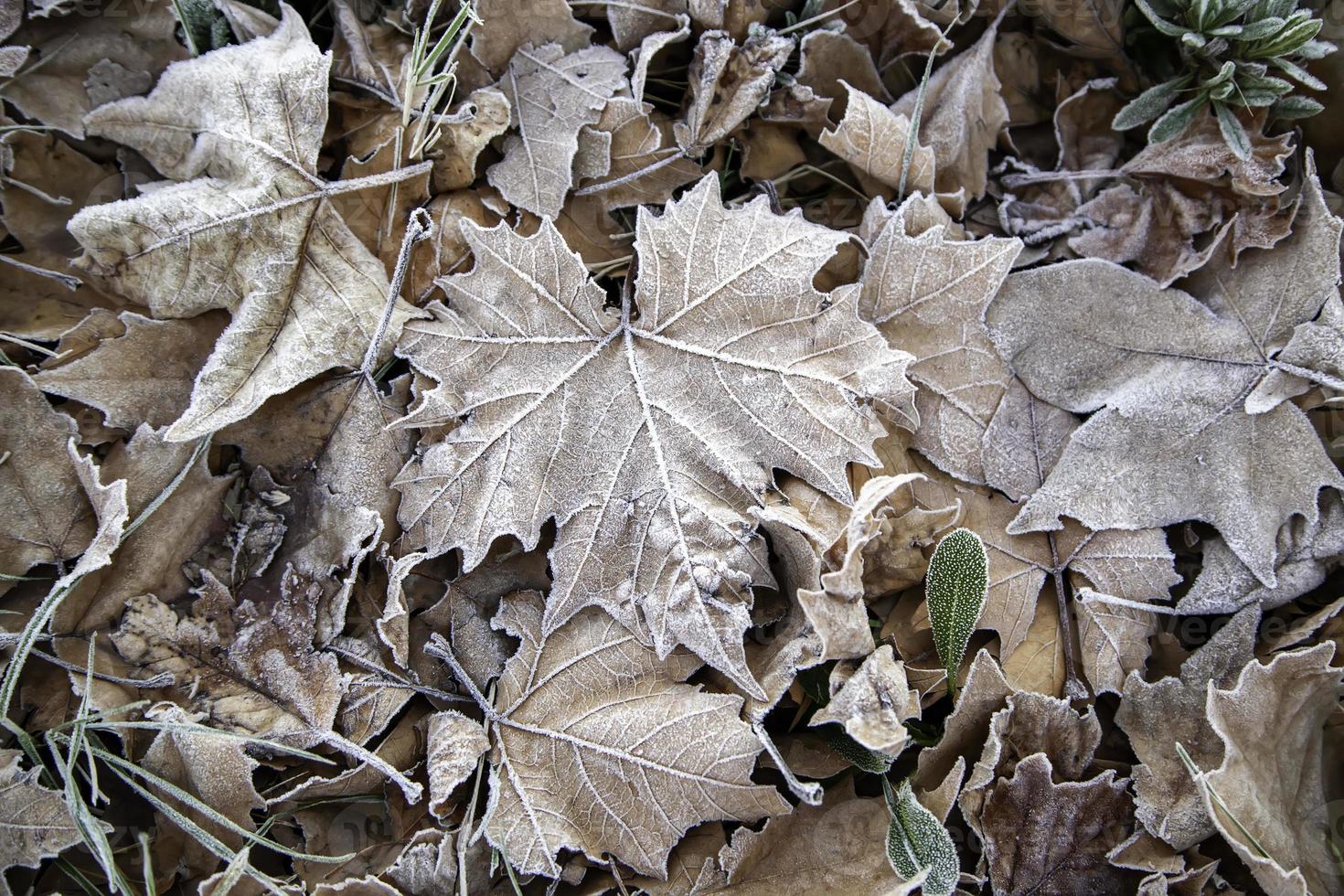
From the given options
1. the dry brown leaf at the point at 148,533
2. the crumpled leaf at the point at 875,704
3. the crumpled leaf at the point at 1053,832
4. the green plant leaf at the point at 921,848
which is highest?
the dry brown leaf at the point at 148,533

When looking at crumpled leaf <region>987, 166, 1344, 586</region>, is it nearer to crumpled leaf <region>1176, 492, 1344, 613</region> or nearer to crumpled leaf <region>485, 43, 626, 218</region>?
crumpled leaf <region>1176, 492, 1344, 613</region>

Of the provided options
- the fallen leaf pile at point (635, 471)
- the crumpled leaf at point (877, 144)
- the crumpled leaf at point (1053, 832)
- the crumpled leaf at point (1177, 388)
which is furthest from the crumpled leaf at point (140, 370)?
the crumpled leaf at point (1053, 832)

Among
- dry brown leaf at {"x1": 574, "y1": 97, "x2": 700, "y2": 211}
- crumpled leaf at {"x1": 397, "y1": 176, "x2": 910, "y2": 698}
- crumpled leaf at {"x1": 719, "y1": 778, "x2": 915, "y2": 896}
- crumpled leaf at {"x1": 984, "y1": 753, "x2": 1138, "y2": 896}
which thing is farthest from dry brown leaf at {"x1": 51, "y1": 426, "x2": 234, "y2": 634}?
crumpled leaf at {"x1": 984, "y1": 753, "x2": 1138, "y2": 896}

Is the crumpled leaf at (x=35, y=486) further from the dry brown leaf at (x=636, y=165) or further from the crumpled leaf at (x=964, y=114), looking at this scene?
the crumpled leaf at (x=964, y=114)

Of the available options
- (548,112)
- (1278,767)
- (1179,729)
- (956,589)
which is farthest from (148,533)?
(1278,767)

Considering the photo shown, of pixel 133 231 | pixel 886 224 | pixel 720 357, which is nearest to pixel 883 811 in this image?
pixel 720 357

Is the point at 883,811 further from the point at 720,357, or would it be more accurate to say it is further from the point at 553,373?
the point at 553,373
